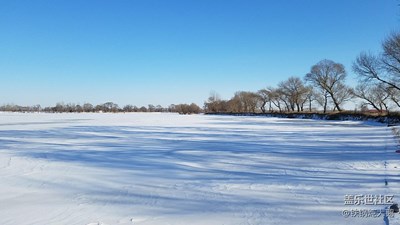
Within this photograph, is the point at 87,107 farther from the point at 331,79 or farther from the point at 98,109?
the point at 331,79

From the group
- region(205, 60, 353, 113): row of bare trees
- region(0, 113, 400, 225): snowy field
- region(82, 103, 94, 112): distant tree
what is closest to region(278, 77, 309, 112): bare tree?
region(205, 60, 353, 113): row of bare trees

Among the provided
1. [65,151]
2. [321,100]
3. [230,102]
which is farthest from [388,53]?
[230,102]

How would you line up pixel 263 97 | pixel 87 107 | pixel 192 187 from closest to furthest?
pixel 192 187 → pixel 263 97 → pixel 87 107

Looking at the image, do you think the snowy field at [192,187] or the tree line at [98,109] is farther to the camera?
the tree line at [98,109]

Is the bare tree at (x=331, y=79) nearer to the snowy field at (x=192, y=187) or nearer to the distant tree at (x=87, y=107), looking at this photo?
the snowy field at (x=192, y=187)

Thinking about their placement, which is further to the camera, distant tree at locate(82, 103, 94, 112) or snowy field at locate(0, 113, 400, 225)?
distant tree at locate(82, 103, 94, 112)

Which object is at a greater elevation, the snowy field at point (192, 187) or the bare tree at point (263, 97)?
the bare tree at point (263, 97)

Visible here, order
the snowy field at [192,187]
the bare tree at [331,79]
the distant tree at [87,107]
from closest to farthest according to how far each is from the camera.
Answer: the snowy field at [192,187], the bare tree at [331,79], the distant tree at [87,107]

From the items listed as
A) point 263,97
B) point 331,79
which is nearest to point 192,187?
point 331,79

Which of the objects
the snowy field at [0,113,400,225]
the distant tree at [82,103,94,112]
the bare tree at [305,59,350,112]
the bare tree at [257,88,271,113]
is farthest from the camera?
the distant tree at [82,103,94,112]

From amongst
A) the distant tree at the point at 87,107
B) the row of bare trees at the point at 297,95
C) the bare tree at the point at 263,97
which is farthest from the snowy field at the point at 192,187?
the distant tree at the point at 87,107

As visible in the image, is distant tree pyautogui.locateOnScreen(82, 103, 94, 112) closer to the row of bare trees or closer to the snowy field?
the row of bare trees

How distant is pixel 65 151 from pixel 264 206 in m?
7.70

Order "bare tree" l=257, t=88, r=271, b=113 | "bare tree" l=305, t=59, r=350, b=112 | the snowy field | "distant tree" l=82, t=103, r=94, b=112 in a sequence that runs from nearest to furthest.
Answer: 1. the snowy field
2. "bare tree" l=305, t=59, r=350, b=112
3. "bare tree" l=257, t=88, r=271, b=113
4. "distant tree" l=82, t=103, r=94, b=112
